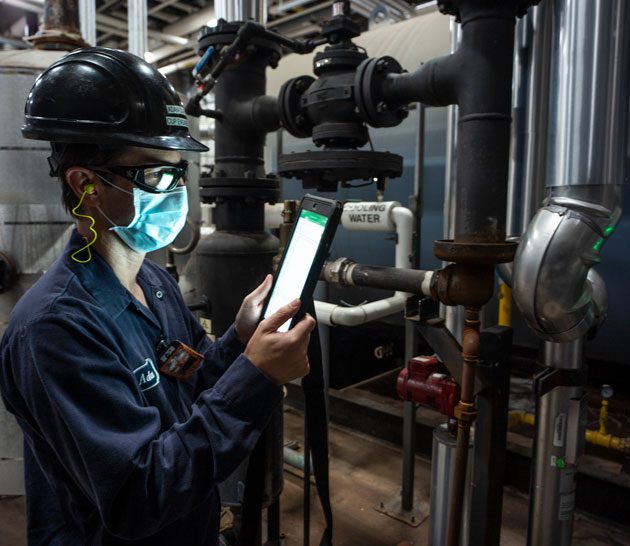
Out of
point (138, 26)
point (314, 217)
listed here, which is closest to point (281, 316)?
point (314, 217)

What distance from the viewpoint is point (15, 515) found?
187 centimetres

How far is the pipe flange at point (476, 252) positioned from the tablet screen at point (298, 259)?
35 cm

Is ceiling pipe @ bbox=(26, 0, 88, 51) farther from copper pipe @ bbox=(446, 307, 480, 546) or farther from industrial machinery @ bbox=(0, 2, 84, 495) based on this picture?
copper pipe @ bbox=(446, 307, 480, 546)

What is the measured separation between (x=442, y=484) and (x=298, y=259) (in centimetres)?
100

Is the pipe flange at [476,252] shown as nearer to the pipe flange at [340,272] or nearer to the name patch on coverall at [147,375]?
the pipe flange at [340,272]

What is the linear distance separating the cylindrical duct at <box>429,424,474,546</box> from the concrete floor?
30 cm

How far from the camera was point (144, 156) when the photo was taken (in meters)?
0.81

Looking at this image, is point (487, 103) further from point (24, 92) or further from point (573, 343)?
point (24, 92)

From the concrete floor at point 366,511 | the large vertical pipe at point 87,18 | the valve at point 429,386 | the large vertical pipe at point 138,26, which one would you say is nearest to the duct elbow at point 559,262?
the valve at point 429,386

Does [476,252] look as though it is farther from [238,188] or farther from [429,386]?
[238,188]

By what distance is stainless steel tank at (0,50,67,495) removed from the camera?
1.57 meters

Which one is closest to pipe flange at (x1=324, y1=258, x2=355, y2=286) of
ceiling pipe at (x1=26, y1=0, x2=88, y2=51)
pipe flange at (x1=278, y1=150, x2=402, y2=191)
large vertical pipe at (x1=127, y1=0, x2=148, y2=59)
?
pipe flange at (x1=278, y1=150, x2=402, y2=191)

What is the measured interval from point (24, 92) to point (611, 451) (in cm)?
257

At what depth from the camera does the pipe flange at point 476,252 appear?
988mm
